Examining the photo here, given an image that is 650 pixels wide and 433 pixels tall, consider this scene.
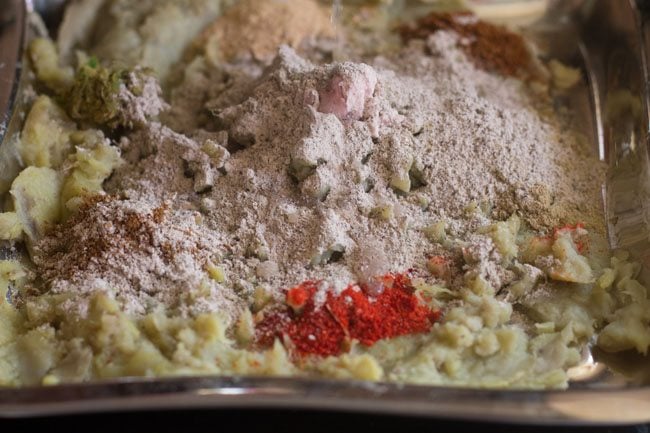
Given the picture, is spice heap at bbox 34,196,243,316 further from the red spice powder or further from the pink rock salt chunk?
the pink rock salt chunk

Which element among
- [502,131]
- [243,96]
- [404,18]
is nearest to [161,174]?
[243,96]

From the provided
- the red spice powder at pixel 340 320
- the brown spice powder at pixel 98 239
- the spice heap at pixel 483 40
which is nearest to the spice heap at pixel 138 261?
the brown spice powder at pixel 98 239

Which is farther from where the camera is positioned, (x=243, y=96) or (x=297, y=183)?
(x=243, y=96)

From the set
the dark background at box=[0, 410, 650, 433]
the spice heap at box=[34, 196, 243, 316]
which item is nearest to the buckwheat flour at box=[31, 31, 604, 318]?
the spice heap at box=[34, 196, 243, 316]

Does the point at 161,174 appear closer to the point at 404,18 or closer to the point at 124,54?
the point at 124,54

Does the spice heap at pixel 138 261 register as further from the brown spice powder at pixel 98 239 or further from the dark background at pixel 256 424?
the dark background at pixel 256 424
